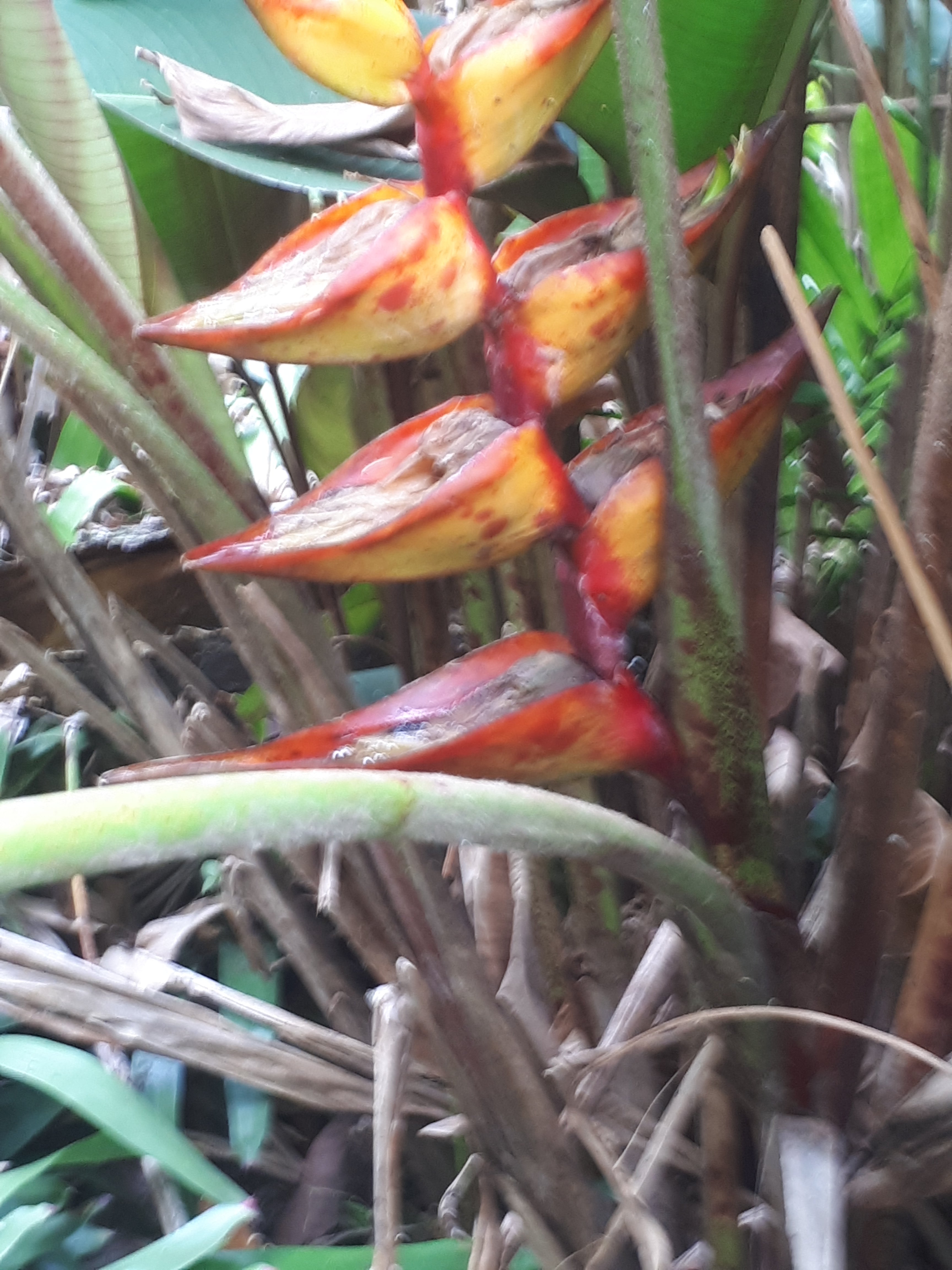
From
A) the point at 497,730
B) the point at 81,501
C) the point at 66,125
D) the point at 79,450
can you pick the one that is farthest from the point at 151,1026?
the point at 79,450

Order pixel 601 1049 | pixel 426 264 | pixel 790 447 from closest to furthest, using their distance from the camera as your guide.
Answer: pixel 426 264 < pixel 601 1049 < pixel 790 447

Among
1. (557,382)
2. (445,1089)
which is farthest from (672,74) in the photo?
(445,1089)

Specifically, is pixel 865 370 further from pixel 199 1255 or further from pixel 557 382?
pixel 199 1255

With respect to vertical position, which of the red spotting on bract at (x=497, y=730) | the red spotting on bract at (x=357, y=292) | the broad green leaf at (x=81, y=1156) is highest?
the red spotting on bract at (x=357, y=292)

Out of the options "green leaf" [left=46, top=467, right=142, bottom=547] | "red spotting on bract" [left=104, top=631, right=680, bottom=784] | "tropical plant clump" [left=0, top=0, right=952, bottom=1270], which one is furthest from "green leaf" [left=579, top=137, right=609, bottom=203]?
"green leaf" [left=46, top=467, right=142, bottom=547]

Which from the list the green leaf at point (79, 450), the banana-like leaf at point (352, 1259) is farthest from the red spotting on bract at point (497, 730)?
the green leaf at point (79, 450)

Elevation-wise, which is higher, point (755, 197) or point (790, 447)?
point (755, 197)

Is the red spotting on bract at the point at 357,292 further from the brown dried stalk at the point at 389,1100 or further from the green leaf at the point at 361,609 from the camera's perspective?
the green leaf at the point at 361,609

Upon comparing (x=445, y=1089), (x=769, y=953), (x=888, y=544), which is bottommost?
(x=445, y=1089)
